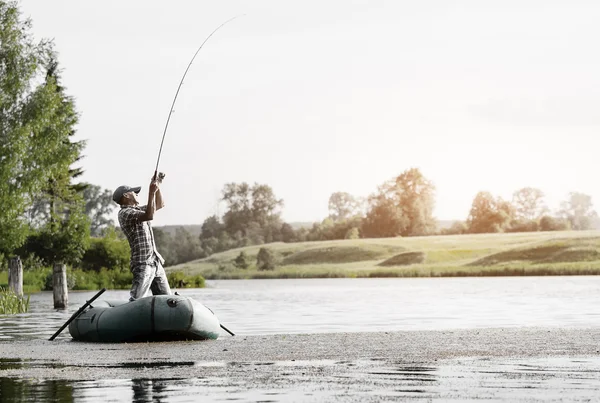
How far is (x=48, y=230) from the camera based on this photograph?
4812cm

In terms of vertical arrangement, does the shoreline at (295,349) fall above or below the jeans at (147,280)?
below

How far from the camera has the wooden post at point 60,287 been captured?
36000 millimetres

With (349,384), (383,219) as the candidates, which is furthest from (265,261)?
(349,384)

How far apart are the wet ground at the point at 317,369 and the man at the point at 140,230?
1421 mm

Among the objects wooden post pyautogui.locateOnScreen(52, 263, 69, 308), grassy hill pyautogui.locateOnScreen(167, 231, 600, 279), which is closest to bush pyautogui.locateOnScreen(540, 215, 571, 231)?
grassy hill pyautogui.locateOnScreen(167, 231, 600, 279)

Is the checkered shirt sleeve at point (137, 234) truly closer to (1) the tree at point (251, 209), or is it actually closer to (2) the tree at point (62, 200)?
(2) the tree at point (62, 200)

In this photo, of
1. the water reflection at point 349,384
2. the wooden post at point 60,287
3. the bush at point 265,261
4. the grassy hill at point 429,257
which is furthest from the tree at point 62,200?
the bush at point 265,261

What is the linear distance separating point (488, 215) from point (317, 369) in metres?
121

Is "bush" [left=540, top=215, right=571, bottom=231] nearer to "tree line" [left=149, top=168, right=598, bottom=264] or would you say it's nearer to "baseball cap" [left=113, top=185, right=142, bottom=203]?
"tree line" [left=149, top=168, right=598, bottom=264]

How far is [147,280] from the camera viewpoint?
1942 centimetres

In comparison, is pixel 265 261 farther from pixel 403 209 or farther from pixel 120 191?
pixel 120 191

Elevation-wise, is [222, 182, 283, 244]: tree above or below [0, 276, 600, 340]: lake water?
above

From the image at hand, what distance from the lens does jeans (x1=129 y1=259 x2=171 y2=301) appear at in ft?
A: 63.2

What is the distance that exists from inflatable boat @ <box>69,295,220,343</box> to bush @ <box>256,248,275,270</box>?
89.6 m
